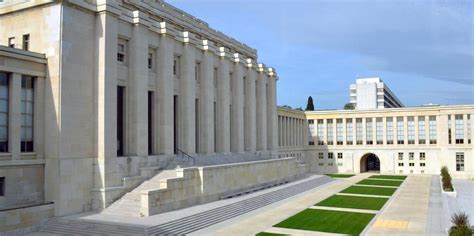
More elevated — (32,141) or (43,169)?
(32,141)

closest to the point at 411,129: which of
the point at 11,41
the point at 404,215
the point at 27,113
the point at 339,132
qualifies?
the point at 339,132

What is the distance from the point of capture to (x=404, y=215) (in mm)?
31969

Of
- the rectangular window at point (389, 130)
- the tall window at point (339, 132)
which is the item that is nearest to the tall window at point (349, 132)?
the tall window at point (339, 132)

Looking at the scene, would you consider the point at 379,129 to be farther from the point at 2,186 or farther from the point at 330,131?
the point at 2,186

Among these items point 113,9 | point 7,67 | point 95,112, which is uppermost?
point 113,9

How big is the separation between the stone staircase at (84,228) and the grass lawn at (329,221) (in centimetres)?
977

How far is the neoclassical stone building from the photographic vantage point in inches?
1053

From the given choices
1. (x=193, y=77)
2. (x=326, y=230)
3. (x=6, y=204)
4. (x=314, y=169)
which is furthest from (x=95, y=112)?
(x=314, y=169)

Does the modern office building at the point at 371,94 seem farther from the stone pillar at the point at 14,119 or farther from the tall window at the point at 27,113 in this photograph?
the stone pillar at the point at 14,119

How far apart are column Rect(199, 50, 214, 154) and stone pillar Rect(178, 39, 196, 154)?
9.26ft

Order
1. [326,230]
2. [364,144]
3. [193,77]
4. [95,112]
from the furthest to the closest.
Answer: [364,144] < [193,77] < [95,112] < [326,230]

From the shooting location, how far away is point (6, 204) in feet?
81.6

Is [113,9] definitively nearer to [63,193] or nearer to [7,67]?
[7,67]

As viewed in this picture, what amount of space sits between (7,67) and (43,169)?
6664 mm
